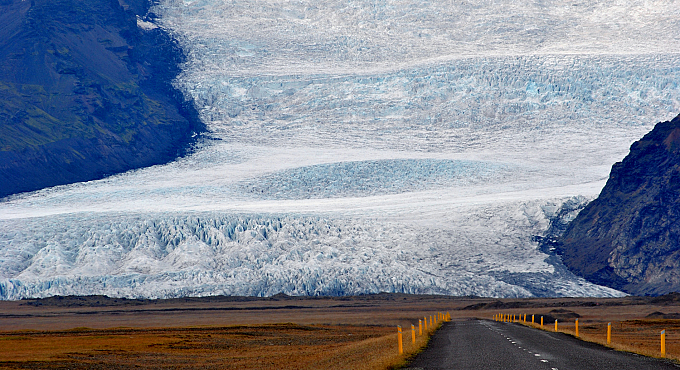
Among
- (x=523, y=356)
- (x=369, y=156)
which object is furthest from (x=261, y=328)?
(x=369, y=156)

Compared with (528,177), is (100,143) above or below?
above

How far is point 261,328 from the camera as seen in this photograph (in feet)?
107

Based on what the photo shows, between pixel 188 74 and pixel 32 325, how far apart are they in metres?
66.3

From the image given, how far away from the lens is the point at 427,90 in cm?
8644

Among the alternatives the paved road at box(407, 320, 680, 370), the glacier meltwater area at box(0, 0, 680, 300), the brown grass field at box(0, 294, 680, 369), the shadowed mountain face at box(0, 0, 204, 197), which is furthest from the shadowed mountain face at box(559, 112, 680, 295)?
the shadowed mountain face at box(0, 0, 204, 197)

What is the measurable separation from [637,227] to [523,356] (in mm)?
42729

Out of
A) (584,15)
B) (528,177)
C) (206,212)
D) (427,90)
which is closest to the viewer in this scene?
(206,212)

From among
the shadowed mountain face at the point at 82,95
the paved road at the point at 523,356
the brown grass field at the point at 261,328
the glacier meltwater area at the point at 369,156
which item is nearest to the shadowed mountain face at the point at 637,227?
the glacier meltwater area at the point at 369,156

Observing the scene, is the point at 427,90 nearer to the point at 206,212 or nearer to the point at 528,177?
the point at 528,177

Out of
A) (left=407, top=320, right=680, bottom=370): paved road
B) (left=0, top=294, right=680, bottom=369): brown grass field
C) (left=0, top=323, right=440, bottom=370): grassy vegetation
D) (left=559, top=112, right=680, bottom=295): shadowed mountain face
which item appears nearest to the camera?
(left=407, top=320, right=680, bottom=370): paved road

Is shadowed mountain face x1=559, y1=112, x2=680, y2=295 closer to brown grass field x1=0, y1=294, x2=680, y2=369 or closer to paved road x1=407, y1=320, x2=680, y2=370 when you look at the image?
brown grass field x1=0, y1=294, x2=680, y2=369

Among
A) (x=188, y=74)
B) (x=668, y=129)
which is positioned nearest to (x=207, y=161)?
(x=188, y=74)

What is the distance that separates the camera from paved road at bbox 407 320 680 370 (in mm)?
12961

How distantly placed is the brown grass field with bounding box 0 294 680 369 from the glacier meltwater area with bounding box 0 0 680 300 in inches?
68.1
